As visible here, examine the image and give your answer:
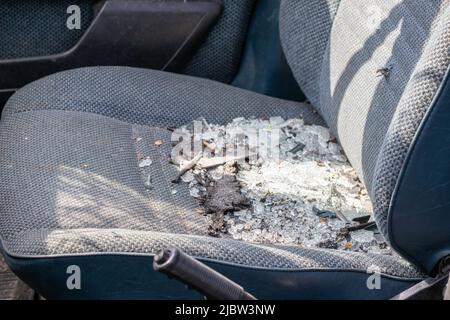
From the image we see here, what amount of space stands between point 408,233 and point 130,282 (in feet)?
1.56

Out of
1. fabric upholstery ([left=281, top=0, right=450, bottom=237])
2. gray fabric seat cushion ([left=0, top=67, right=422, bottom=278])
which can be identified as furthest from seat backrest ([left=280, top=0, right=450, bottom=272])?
gray fabric seat cushion ([left=0, top=67, right=422, bottom=278])

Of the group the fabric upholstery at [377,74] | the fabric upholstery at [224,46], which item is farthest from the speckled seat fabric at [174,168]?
the fabric upholstery at [224,46]

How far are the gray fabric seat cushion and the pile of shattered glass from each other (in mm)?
43

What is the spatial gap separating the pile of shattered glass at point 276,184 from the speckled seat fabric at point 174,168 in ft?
0.15

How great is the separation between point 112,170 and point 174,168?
154 mm

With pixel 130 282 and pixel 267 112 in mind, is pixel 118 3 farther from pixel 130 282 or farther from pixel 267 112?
pixel 130 282

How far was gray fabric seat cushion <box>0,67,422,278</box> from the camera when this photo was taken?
1.40m

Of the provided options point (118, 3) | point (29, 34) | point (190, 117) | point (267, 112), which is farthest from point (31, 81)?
point (267, 112)

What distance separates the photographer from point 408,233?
4.52 feet

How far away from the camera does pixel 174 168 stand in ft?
5.85

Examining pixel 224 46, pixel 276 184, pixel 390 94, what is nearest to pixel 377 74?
pixel 390 94

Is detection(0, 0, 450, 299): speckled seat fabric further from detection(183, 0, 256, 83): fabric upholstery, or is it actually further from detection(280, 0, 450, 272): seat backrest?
detection(183, 0, 256, 83): fabric upholstery

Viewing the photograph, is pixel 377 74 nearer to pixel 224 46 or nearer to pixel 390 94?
pixel 390 94

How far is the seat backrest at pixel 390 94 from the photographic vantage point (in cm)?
132
